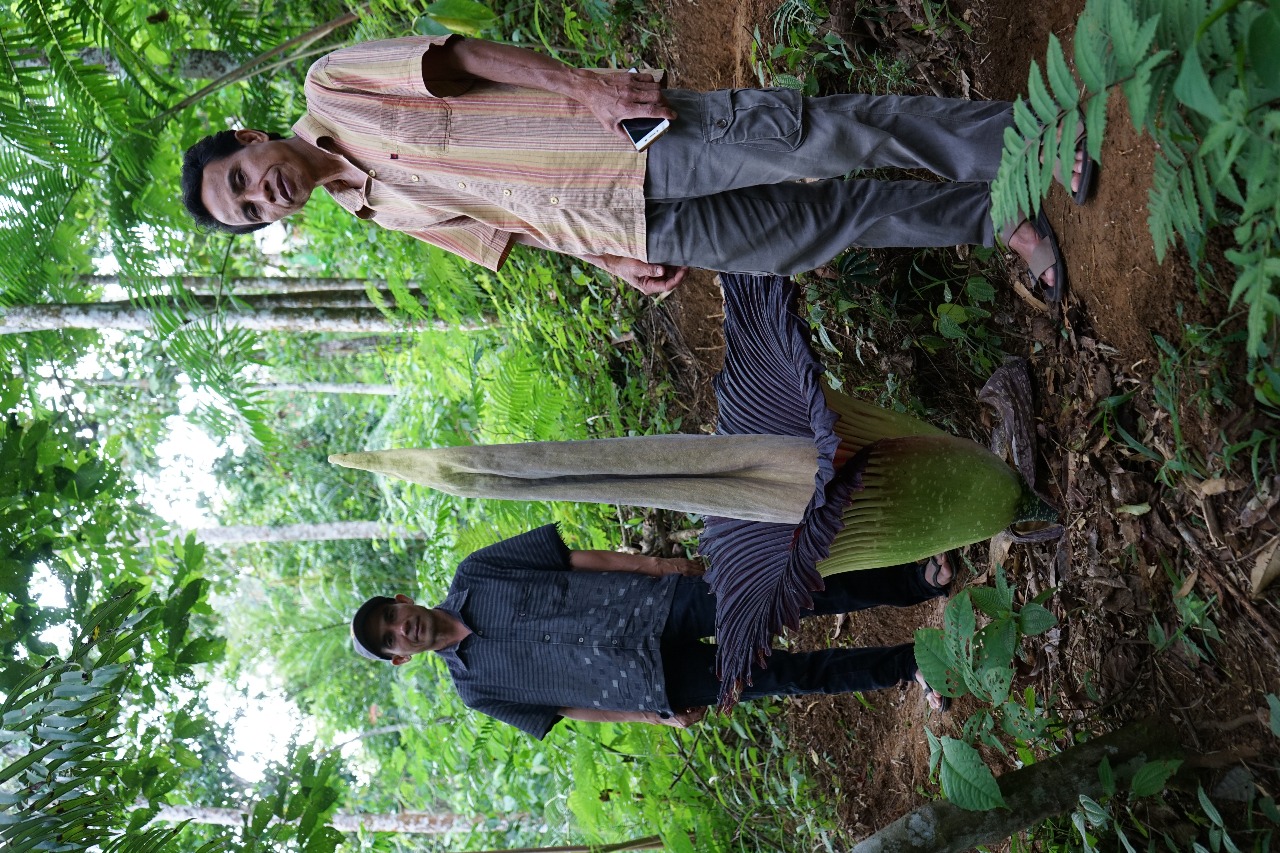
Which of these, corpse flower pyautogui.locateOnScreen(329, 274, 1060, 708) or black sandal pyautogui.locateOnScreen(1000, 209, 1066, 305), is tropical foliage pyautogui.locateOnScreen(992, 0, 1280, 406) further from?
black sandal pyautogui.locateOnScreen(1000, 209, 1066, 305)

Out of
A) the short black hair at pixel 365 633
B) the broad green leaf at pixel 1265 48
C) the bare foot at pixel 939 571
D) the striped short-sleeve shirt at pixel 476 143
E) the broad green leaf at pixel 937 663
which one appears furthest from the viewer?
the short black hair at pixel 365 633

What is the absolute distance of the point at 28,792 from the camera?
216 cm

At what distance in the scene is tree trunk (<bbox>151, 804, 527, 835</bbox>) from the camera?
5.91 meters

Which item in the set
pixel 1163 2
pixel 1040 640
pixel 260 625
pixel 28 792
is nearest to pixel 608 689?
pixel 1040 640

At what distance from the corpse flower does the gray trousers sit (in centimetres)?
27

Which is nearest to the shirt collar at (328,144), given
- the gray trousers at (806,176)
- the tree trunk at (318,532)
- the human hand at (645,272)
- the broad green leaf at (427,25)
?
the human hand at (645,272)

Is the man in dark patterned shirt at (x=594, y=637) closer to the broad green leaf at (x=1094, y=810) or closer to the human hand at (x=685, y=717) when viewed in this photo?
the human hand at (x=685, y=717)

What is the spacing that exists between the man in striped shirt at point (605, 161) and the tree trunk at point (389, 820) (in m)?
4.53

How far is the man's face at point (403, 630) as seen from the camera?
3107 millimetres

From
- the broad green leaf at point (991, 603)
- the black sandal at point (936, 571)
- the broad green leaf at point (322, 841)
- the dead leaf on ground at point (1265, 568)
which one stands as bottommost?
the broad green leaf at point (322, 841)

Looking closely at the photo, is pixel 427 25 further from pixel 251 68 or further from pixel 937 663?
pixel 937 663

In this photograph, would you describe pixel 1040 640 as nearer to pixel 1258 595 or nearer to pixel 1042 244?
pixel 1258 595

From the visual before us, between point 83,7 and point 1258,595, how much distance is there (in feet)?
14.3

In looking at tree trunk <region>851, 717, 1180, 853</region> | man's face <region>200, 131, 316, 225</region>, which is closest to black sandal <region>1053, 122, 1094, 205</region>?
tree trunk <region>851, 717, 1180, 853</region>
